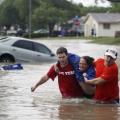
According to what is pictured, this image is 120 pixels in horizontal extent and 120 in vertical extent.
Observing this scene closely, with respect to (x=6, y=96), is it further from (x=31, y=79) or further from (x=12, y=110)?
(x=31, y=79)

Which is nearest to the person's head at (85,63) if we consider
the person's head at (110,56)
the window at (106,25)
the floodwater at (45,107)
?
the person's head at (110,56)

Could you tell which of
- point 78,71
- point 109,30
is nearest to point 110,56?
point 78,71

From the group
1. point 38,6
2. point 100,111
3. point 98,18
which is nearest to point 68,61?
point 100,111

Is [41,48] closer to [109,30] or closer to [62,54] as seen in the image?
[62,54]

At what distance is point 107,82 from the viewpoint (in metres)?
11.9

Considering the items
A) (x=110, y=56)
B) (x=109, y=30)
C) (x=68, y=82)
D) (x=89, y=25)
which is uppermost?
(x=110, y=56)

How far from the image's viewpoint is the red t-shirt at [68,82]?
1227cm

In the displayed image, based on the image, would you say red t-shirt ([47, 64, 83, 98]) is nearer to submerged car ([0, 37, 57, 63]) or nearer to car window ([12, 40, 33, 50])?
submerged car ([0, 37, 57, 63])

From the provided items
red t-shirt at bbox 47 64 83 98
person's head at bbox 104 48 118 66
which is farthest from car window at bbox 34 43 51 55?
person's head at bbox 104 48 118 66

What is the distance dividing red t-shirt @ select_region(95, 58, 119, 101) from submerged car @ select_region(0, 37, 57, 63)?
15.5 meters

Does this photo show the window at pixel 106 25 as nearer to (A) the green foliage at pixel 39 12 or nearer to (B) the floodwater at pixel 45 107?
(A) the green foliage at pixel 39 12

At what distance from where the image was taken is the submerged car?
27.3 metres

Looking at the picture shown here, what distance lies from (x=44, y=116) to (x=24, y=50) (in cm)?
1727

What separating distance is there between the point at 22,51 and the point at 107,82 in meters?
16.1
